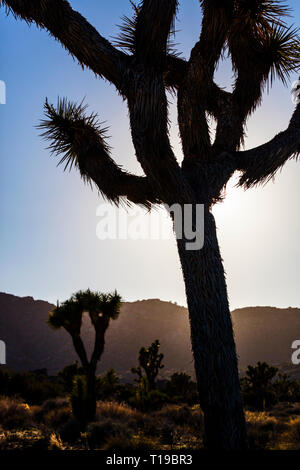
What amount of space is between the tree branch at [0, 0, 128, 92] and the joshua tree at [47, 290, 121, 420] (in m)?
8.05

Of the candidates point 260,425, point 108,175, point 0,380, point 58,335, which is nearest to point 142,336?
point 58,335

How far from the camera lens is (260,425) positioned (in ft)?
31.3

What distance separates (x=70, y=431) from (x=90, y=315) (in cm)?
357

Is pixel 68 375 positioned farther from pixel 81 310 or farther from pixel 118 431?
pixel 118 431

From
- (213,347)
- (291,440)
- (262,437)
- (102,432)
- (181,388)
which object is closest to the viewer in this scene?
(213,347)

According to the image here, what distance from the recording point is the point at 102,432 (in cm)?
834

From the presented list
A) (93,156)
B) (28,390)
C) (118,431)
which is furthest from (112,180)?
(28,390)

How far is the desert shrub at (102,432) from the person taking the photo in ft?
25.6

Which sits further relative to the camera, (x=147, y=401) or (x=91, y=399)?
(x=147, y=401)

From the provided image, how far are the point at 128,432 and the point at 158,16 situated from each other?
29.3 ft

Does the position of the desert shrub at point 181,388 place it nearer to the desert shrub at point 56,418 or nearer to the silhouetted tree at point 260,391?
the silhouetted tree at point 260,391

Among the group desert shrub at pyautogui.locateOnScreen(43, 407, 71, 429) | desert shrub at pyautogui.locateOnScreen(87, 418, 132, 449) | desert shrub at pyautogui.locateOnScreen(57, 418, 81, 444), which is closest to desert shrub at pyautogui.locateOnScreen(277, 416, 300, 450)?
desert shrub at pyautogui.locateOnScreen(87, 418, 132, 449)

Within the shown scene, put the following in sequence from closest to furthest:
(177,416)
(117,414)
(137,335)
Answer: (117,414) → (177,416) → (137,335)
